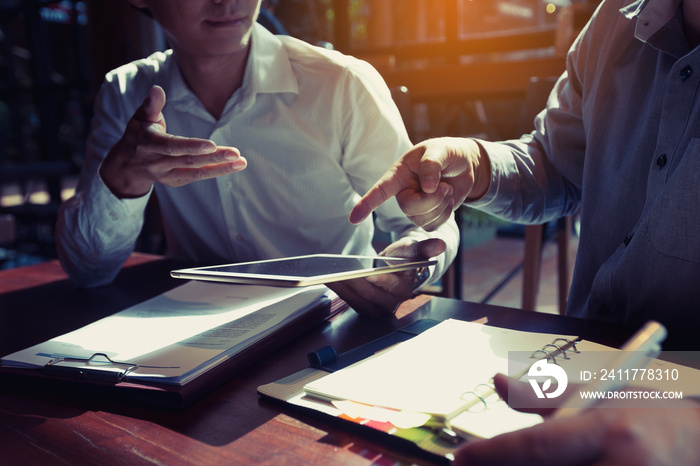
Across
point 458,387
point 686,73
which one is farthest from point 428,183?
point 686,73

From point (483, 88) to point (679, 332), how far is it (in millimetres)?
2347

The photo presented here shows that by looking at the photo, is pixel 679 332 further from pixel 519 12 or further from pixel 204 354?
pixel 519 12

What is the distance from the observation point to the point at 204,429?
1.83ft

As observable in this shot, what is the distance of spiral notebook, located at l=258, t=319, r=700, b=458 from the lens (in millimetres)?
487

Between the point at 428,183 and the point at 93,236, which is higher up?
the point at 428,183

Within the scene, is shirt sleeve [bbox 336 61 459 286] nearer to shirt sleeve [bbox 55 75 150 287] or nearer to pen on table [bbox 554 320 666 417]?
shirt sleeve [bbox 55 75 150 287]

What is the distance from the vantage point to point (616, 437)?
1.08ft

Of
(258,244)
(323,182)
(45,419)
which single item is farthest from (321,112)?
(45,419)

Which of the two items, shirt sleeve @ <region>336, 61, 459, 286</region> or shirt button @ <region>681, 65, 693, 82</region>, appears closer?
shirt button @ <region>681, 65, 693, 82</region>

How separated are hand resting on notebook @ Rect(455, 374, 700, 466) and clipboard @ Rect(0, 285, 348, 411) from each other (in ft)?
1.28

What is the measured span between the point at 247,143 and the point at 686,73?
3.10 ft

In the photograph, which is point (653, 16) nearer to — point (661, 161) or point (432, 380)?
point (661, 161)

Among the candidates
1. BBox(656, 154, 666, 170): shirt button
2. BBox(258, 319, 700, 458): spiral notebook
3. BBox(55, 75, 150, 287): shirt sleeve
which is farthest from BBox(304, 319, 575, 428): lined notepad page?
BBox(55, 75, 150, 287): shirt sleeve

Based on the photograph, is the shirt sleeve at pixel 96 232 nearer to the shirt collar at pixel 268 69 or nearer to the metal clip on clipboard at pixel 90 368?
the shirt collar at pixel 268 69
